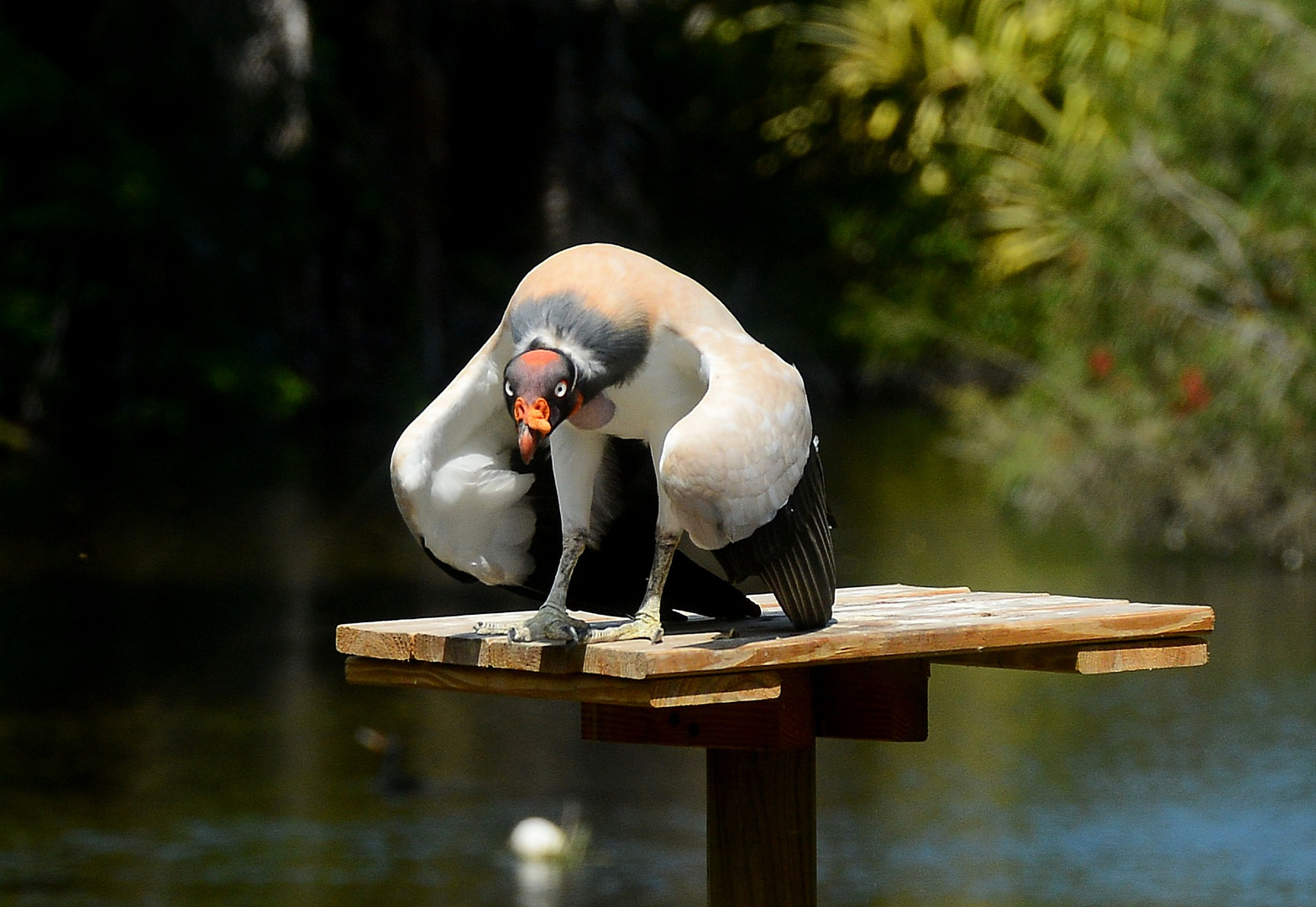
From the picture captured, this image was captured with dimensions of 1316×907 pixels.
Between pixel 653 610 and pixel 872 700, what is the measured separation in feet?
1.61

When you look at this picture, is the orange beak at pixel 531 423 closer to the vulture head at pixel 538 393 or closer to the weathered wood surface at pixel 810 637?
the vulture head at pixel 538 393

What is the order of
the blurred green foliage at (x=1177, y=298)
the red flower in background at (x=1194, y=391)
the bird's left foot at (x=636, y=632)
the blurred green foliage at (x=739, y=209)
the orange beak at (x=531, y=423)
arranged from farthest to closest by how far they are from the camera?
1. the blurred green foliage at (x=739, y=209)
2. the red flower in background at (x=1194, y=391)
3. the blurred green foliage at (x=1177, y=298)
4. the bird's left foot at (x=636, y=632)
5. the orange beak at (x=531, y=423)

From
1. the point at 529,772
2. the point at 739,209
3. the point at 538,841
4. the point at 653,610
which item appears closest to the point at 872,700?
the point at 653,610

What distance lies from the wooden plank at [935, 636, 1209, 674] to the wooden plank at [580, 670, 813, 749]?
25cm

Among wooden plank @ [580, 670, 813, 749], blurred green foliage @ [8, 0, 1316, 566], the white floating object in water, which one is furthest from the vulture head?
blurred green foliage @ [8, 0, 1316, 566]

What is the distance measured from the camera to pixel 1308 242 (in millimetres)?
11344

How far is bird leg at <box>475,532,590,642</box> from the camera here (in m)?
3.15

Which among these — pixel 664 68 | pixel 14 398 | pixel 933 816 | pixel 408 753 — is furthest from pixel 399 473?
pixel 664 68

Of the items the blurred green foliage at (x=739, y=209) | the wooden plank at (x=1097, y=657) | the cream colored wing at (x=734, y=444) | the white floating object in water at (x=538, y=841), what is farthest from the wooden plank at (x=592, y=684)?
the blurred green foliage at (x=739, y=209)

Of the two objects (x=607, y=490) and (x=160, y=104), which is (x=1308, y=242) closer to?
(x=607, y=490)

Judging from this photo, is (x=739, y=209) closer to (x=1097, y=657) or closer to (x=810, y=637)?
(x=1097, y=657)

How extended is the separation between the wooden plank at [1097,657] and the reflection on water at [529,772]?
238cm

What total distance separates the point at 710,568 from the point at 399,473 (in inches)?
26.2

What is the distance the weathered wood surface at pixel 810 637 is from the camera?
304cm
